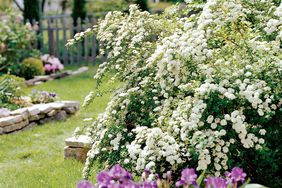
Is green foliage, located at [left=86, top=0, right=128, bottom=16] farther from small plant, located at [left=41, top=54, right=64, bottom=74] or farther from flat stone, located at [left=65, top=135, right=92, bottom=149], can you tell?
flat stone, located at [left=65, top=135, right=92, bottom=149]

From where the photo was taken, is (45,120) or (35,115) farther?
(45,120)

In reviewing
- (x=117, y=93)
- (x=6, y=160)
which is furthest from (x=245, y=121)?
(x=6, y=160)

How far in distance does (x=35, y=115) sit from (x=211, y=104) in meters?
4.38

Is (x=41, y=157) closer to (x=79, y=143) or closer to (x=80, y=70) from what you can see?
(x=79, y=143)

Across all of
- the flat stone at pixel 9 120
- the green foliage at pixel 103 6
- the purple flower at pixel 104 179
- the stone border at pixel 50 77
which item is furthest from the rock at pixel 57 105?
the green foliage at pixel 103 6

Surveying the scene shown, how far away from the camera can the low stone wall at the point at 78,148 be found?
583 cm

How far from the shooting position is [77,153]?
589 centimetres

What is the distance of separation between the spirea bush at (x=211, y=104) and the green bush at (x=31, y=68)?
23.6 ft

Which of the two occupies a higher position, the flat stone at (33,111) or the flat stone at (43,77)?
the flat stone at (33,111)

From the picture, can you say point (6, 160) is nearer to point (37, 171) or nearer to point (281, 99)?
point (37, 171)

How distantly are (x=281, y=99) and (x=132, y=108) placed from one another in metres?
1.29

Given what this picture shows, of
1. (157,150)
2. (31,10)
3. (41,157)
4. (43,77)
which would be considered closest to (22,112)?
(41,157)

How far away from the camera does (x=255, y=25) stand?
178 inches

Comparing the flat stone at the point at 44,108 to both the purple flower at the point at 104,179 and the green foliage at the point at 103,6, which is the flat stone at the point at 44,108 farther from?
the green foliage at the point at 103,6
